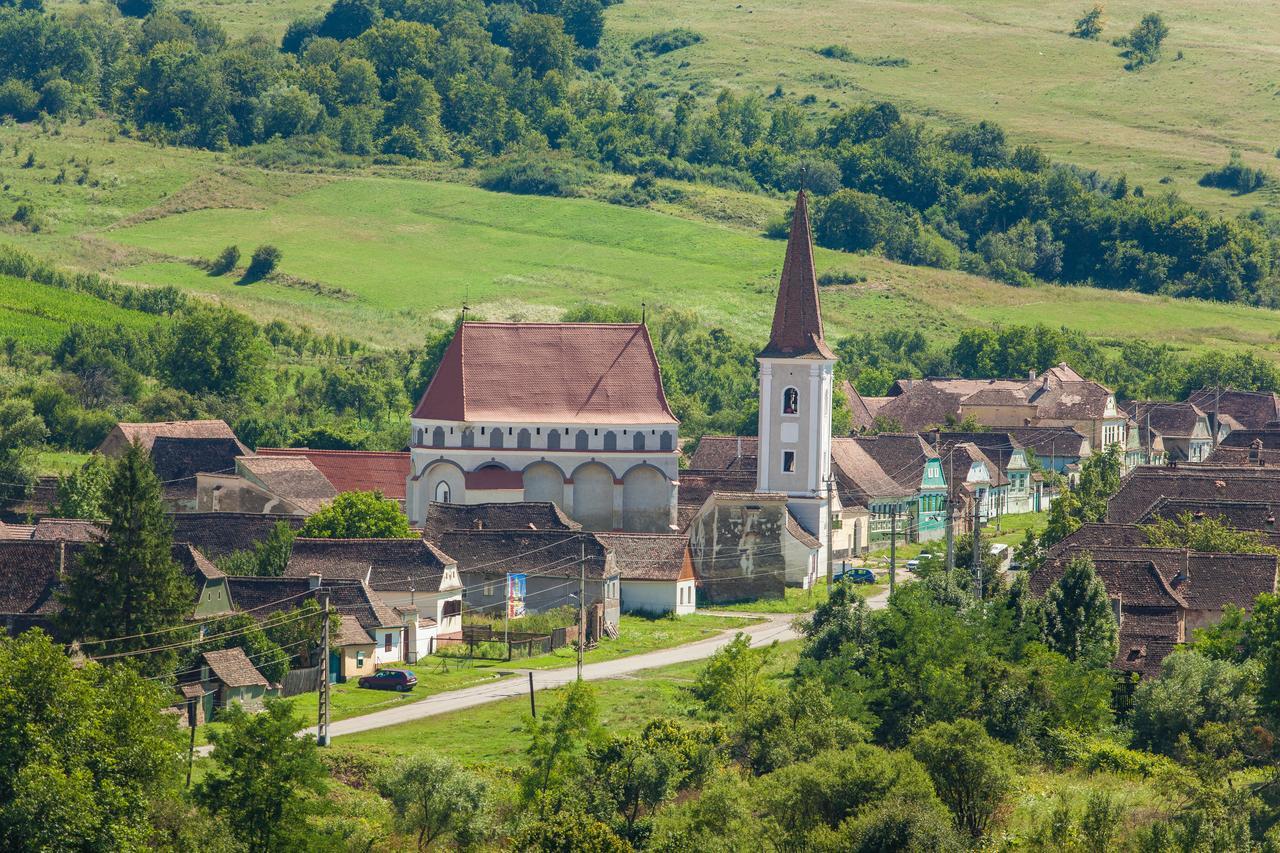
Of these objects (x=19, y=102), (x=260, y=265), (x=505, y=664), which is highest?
(x=19, y=102)

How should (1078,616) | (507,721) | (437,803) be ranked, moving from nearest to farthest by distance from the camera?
(437,803)
(507,721)
(1078,616)

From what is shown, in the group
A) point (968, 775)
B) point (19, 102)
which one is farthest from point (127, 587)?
point (19, 102)

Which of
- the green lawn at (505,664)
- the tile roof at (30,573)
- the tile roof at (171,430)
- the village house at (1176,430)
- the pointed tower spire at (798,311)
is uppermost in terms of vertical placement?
the pointed tower spire at (798,311)

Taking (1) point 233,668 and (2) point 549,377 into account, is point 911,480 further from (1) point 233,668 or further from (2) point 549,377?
(1) point 233,668

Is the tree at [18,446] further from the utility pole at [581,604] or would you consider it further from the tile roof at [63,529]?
the utility pole at [581,604]

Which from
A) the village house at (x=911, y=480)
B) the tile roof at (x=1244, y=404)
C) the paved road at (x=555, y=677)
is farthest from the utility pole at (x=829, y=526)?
the tile roof at (x=1244, y=404)

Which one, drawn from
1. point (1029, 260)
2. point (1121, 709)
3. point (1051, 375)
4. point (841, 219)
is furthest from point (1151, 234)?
point (1121, 709)

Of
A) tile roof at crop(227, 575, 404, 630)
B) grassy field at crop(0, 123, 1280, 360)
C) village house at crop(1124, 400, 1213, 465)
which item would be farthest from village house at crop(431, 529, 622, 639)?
grassy field at crop(0, 123, 1280, 360)

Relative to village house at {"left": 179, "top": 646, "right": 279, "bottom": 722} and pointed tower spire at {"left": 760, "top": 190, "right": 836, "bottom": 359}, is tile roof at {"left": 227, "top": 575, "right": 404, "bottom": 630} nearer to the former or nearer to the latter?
village house at {"left": 179, "top": 646, "right": 279, "bottom": 722}
